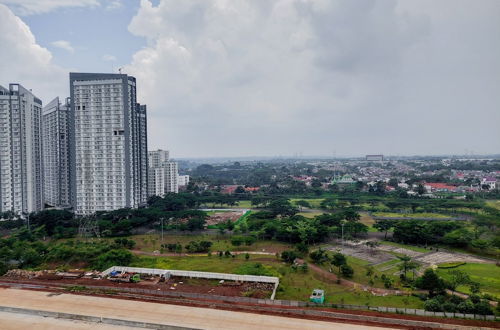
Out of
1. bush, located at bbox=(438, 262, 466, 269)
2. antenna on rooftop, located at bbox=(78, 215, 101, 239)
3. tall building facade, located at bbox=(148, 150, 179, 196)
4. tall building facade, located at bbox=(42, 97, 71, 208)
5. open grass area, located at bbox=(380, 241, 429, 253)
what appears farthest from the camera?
tall building facade, located at bbox=(148, 150, 179, 196)

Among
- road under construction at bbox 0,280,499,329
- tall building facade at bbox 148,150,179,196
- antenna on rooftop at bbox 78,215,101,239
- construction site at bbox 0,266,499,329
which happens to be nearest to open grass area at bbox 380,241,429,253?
construction site at bbox 0,266,499,329

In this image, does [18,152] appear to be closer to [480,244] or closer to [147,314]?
[147,314]

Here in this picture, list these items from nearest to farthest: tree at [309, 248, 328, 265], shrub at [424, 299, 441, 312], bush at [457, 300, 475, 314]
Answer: bush at [457, 300, 475, 314], shrub at [424, 299, 441, 312], tree at [309, 248, 328, 265]

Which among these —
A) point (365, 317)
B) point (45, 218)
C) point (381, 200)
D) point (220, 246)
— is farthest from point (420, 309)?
point (381, 200)

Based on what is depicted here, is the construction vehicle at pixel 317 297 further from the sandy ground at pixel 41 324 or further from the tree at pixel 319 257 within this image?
the sandy ground at pixel 41 324

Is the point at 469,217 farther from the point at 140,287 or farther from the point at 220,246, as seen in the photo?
the point at 140,287

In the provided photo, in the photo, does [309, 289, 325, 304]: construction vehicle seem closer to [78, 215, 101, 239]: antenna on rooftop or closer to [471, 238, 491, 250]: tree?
[471, 238, 491, 250]: tree

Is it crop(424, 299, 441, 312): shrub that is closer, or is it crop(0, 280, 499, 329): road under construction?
crop(0, 280, 499, 329): road under construction

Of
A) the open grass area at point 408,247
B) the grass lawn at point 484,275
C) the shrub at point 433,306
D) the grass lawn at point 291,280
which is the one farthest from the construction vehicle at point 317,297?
the open grass area at point 408,247
